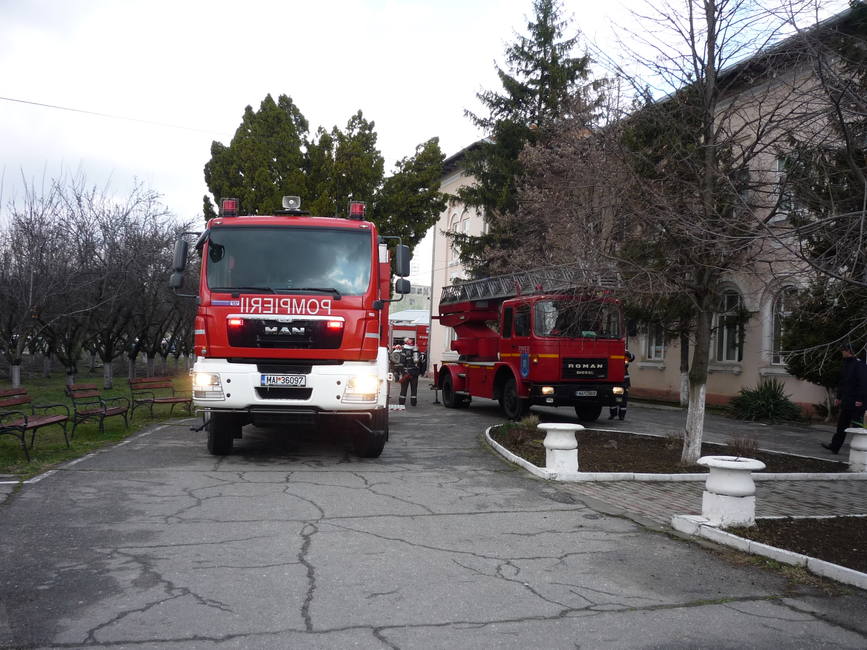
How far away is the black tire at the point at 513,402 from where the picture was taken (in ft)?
51.1

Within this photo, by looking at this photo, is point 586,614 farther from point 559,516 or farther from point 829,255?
point 829,255

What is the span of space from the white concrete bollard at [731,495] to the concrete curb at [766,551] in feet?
0.46

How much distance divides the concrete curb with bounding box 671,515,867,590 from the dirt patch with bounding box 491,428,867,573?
23 cm

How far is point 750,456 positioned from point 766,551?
5.52 meters

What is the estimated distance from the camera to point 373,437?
1027 centimetres

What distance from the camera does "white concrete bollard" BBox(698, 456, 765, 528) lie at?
6449 mm

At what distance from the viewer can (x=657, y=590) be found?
4.95 m

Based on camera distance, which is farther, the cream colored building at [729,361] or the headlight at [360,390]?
the cream colored building at [729,361]

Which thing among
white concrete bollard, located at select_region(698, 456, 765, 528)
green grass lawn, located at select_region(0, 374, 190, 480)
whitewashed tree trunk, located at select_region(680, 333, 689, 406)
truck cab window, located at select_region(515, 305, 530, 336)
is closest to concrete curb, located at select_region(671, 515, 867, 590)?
white concrete bollard, located at select_region(698, 456, 765, 528)

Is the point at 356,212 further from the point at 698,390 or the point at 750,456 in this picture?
the point at 750,456

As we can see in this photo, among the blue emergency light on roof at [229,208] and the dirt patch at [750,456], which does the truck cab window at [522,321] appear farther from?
the blue emergency light on roof at [229,208]

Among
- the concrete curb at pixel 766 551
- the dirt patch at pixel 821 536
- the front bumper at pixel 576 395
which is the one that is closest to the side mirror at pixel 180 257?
the concrete curb at pixel 766 551

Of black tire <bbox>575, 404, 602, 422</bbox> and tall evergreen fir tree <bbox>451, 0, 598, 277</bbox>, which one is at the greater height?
tall evergreen fir tree <bbox>451, 0, 598, 277</bbox>

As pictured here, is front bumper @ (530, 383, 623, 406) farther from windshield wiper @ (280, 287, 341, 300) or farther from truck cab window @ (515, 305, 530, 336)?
windshield wiper @ (280, 287, 341, 300)
